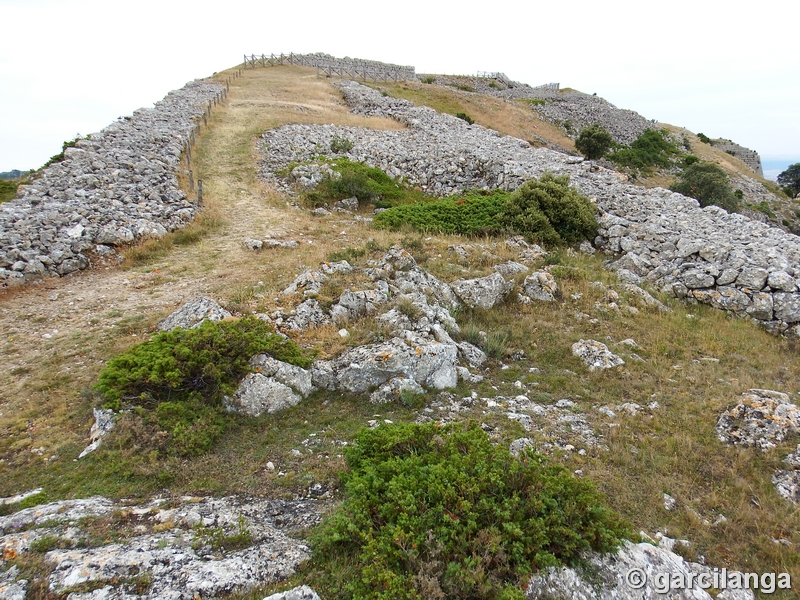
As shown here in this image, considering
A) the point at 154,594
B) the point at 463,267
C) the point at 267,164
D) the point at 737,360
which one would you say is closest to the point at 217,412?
the point at 154,594

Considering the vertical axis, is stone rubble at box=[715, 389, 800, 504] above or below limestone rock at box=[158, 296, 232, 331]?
below

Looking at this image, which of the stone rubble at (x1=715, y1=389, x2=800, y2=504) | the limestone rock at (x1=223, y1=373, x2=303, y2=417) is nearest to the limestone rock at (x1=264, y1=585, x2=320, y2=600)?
the limestone rock at (x1=223, y1=373, x2=303, y2=417)

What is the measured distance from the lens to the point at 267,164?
891 inches

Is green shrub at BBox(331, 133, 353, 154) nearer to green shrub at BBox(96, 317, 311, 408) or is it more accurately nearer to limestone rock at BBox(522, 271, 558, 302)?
limestone rock at BBox(522, 271, 558, 302)

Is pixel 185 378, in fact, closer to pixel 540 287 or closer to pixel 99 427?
pixel 99 427

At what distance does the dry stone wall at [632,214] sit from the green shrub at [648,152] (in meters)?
18.6

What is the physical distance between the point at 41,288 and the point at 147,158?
31.6 feet

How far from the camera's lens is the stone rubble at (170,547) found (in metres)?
3.65

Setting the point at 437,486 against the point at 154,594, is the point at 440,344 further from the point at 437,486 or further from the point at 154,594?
the point at 154,594

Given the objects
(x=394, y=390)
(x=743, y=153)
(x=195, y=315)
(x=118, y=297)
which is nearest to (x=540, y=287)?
(x=394, y=390)

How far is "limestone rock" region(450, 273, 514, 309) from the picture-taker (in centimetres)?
1084

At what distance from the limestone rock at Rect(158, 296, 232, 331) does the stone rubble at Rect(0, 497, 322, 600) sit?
403 centimetres

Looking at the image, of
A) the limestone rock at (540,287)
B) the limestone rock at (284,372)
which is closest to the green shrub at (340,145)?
the limestone rock at (540,287)

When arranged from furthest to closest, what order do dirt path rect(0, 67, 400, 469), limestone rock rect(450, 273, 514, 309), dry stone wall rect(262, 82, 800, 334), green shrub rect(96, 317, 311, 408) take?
dry stone wall rect(262, 82, 800, 334) → limestone rock rect(450, 273, 514, 309) → dirt path rect(0, 67, 400, 469) → green shrub rect(96, 317, 311, 408)
